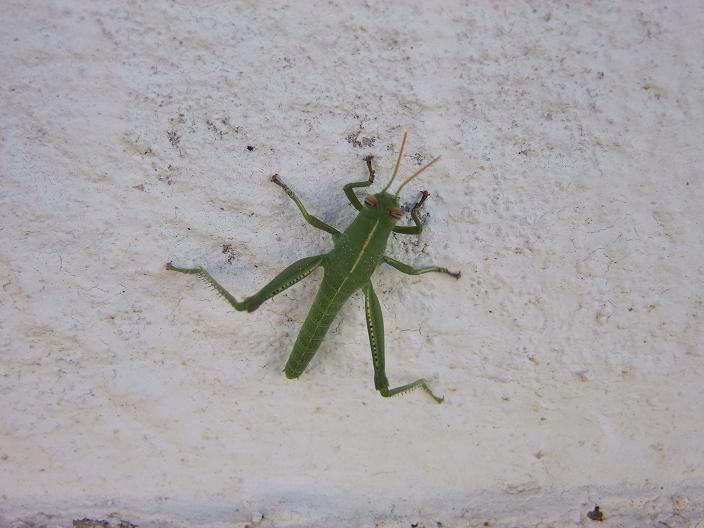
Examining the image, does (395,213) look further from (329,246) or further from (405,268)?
(329,246)

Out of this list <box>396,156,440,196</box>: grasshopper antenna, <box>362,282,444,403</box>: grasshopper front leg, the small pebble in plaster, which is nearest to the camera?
<box>396,156,440,196</box>: grasshopper antenna

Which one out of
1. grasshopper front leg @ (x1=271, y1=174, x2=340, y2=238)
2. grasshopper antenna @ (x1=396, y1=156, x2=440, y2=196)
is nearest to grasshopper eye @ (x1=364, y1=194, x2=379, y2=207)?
grasshopper antenna @ (x1=396, y1=156, x2=440, y2=196)

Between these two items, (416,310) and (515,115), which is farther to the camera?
(416,310)

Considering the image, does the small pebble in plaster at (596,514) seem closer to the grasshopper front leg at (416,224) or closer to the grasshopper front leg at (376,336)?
the grasshopper front leg at (376,336)

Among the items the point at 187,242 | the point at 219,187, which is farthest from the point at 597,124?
the point at 187,242

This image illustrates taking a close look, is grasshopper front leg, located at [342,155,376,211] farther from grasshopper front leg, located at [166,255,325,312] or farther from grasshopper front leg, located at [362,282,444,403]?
grasshopper front leg, located at [362,282,444,403]

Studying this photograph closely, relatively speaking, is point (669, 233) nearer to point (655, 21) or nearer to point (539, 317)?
point (539, 317)

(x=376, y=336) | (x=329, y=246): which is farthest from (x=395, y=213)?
(x=376, y=336)
